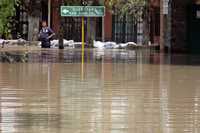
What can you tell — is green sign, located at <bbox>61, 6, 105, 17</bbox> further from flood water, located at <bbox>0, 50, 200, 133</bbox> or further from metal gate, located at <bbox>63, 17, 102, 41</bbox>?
metal gate, located at <bbox>63, 17, 102, 41</bbox>

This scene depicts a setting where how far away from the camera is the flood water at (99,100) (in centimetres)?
1034

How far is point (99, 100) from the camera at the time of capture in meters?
13.5

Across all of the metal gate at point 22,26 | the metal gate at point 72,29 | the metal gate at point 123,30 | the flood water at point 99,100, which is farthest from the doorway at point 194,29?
the metal gate at point 22,26

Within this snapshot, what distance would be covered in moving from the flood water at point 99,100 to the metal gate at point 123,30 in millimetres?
30263

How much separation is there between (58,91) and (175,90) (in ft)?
8.83

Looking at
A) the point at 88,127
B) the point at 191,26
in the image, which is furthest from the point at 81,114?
the point at 191,26

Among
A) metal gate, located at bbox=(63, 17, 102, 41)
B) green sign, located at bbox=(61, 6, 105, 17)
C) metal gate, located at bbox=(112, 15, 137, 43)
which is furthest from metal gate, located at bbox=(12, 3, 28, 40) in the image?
green sign, located at bbox=(61, 6, 105, 17)

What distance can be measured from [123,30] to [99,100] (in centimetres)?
3946

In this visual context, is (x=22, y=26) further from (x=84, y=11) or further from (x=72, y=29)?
(x=84, y=11)

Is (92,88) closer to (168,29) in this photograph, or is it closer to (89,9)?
(89,9)

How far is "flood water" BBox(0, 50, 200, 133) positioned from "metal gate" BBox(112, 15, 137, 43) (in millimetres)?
30263

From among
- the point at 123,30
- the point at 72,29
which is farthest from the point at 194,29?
the point at 72,29

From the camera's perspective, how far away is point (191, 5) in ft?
123

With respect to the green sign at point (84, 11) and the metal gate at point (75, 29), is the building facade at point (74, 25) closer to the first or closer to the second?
the metal gate at point (75, 29)
